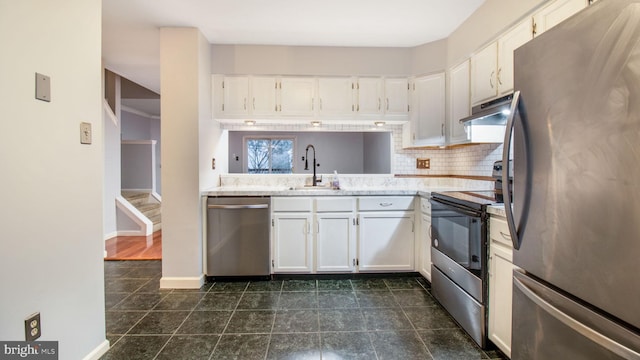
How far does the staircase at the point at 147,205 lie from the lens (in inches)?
203

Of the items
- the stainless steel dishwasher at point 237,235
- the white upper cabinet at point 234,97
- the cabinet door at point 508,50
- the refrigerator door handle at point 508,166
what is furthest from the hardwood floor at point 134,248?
the cabinet door at point 508,50

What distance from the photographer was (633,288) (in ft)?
2.41

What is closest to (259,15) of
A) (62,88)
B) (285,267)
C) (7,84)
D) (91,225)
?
(62,88)

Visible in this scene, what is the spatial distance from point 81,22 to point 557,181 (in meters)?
2.32

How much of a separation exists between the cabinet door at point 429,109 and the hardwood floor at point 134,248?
3.41 meters

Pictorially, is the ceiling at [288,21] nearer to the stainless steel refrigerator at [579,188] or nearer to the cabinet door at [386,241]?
the stainless steel refrigerator at [579,188]

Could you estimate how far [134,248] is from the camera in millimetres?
3875

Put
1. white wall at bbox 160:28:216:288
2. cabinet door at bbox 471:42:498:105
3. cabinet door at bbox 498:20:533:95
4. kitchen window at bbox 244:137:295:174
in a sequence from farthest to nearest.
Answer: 1. kitchen window at bbox 244:137:295:174
2. white wall at bbox 160:28:216:288
3. cabinet door at bbox 471:42:498:105
4. cabinet door at bbox 498:20:533:95

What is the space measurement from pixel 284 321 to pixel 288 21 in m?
2.51

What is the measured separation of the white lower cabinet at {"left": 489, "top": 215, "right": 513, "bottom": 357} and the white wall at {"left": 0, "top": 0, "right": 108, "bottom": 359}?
2325 mm

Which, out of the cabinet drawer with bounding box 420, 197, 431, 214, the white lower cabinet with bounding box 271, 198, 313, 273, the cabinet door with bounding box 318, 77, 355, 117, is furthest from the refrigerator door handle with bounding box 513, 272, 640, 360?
the cabinet door with bounding box 318, 77, 355, 117

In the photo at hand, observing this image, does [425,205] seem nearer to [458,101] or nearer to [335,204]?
[335,204]

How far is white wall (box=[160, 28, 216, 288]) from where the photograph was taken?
2.66 m

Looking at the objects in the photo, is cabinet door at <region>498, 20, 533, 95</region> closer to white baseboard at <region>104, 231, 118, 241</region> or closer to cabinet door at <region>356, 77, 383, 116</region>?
cabinet door at <region>356, 77, 383, 116</region>
